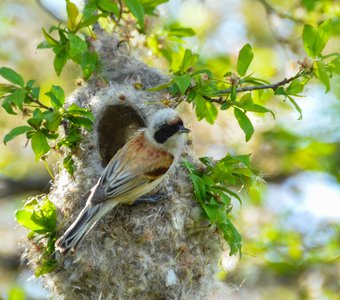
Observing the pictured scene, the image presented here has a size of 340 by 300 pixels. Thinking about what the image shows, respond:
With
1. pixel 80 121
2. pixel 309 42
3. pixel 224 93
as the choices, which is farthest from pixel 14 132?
pixel 309 42

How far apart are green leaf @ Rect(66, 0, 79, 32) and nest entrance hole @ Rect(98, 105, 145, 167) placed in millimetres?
584

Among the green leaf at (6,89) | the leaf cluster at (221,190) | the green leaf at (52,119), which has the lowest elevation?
the leaf cluster at (221,190)

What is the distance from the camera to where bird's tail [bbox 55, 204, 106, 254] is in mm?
3787

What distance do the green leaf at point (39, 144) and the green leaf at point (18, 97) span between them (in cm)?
18

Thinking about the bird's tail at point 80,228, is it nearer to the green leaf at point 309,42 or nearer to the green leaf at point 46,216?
the green leaf at point 46,216

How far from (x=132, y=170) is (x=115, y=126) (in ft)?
2.93

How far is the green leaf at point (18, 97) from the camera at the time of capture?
3785mm

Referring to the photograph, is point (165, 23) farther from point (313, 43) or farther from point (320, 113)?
point (320, 113)

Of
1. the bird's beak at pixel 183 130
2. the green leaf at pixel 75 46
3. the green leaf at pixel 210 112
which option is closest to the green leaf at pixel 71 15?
the green leaf at pixel 75 46

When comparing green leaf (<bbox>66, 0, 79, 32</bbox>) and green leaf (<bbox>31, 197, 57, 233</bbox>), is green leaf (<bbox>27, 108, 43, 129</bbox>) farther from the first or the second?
green leaf (<bbox>66, 0, 79, 32</bbox>)

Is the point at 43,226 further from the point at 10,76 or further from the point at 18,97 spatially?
the point at 10,76

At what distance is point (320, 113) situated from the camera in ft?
23.7

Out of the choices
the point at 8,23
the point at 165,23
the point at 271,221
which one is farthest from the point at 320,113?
the point at 8,23

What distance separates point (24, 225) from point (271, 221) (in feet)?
12.3
